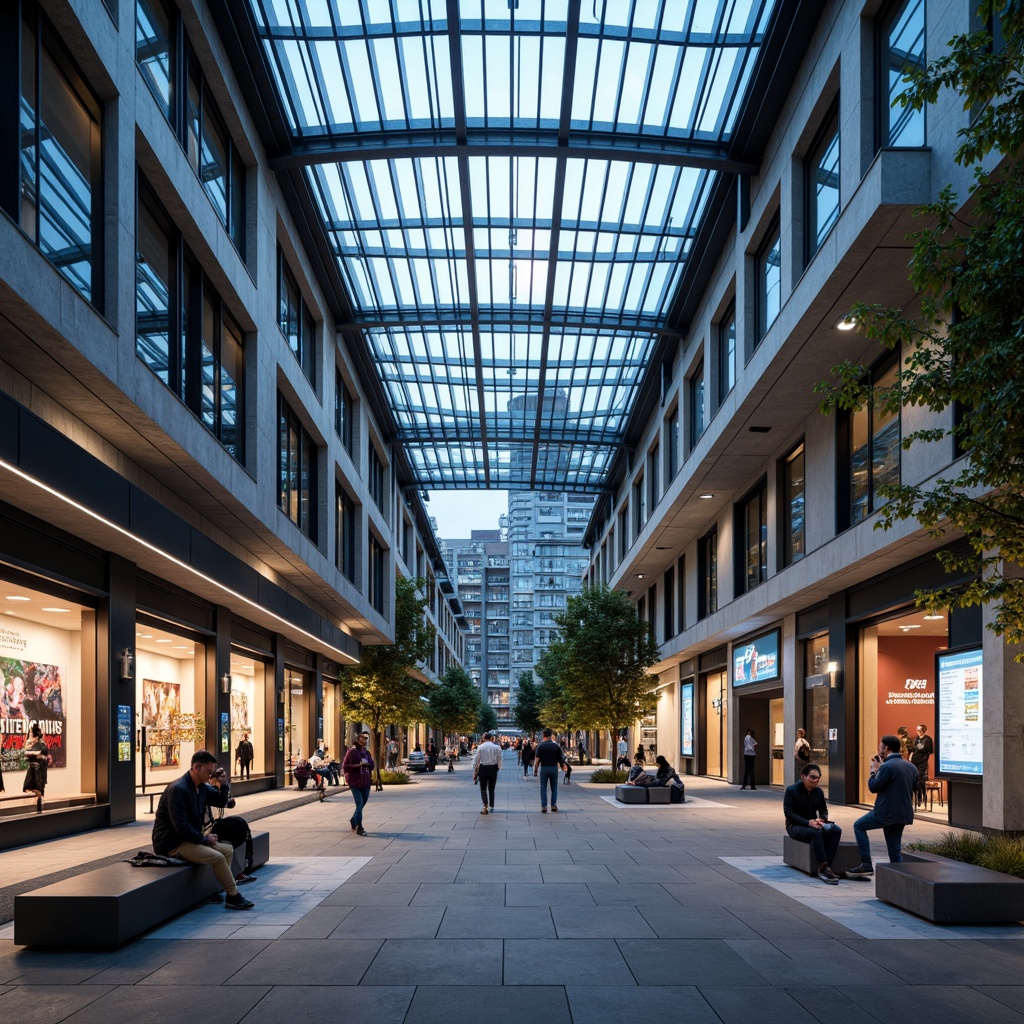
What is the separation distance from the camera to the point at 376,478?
44844 millimetres

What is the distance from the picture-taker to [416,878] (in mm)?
12305

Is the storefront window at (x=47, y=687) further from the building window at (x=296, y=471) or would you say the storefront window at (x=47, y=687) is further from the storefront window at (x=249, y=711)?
the storefront window at (x=249, y=711)

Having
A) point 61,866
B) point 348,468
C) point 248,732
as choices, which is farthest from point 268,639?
point 61,866

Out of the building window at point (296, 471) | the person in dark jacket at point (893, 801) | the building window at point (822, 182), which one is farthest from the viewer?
the building window at point (296, 471)

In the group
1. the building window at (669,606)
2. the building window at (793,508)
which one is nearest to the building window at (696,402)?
the building window at (793,508)

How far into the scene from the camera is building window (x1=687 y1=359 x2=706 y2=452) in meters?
31.2

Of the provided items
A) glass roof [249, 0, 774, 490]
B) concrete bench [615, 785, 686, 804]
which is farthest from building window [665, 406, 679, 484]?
concrete bench [615, 785, 686, 804]

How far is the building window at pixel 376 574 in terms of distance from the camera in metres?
43.5

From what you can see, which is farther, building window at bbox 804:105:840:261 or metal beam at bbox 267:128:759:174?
metal beam at bbox 267:128:759:174

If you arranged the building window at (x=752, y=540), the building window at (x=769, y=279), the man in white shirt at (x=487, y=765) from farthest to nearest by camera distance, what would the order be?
1. the building window at (x=752, y=540)
2. the building window at (x=769, y=279)
3. the man in white shirt at (x=487, y=765)

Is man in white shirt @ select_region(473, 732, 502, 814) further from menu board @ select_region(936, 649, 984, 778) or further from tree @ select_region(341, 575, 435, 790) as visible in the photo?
tree @ select_region(341, 575, 435, 790)

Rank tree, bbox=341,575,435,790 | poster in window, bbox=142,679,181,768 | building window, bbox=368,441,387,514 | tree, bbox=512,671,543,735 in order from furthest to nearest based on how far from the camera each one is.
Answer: tree, bbox=512,671,543,735
building window, bbox=368,441,387,514
tree, bbox=341,575,435,790
poster in window, bbox=142,679,181,768

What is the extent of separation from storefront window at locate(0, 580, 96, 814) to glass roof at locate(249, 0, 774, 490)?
11424 millimetres

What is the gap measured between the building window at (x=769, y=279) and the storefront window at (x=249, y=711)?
1480cm
